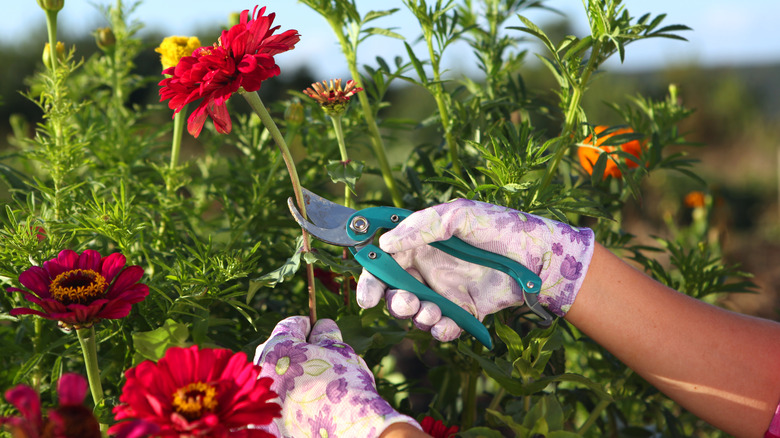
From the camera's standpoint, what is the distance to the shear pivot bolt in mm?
673

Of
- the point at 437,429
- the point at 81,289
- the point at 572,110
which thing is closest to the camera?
the point at 81,289

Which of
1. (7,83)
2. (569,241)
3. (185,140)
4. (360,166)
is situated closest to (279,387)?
(360,166)

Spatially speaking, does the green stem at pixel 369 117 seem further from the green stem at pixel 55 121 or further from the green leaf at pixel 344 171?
the green stem at pixel 55 121

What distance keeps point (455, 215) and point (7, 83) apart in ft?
23.6

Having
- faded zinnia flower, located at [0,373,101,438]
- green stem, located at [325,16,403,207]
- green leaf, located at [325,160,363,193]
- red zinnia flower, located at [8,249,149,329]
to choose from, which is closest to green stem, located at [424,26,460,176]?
green stem, located at [325,16,403,207]

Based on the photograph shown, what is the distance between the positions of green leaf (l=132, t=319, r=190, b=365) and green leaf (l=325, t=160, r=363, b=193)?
0.73 ft

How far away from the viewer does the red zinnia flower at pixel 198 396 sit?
1.30 feet

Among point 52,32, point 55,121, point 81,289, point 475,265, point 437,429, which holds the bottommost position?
point 437,429

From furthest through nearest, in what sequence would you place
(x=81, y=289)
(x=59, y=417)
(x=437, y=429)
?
(x=437, y=429), (x=81, y=289), (x=59, y=417)

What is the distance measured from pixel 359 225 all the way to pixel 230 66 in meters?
0.23

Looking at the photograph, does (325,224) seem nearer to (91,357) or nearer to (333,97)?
(333,97)

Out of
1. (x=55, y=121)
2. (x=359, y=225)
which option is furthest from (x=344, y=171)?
(x=55, y=121)

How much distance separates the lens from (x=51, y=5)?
0.78 m

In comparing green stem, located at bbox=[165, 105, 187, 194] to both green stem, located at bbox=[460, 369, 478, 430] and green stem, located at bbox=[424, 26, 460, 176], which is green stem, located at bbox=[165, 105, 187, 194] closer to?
green stem, located at bbox=[424, 26, 460, 176]
